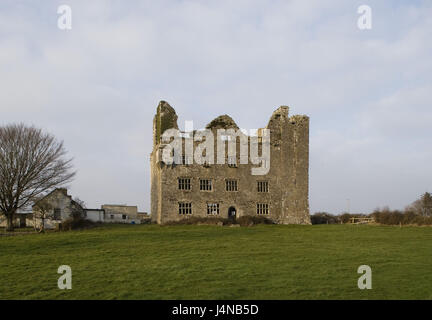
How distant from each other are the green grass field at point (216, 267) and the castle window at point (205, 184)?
1533 cm

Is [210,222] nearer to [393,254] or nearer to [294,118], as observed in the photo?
[294,118]

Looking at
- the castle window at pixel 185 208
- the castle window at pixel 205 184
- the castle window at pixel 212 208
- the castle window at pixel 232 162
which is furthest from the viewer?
the castle window at pixel 232 162

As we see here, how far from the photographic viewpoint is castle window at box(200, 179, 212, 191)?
143 ft

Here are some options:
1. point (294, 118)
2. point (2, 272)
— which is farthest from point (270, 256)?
point (294, 118)

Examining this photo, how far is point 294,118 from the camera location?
46719mm

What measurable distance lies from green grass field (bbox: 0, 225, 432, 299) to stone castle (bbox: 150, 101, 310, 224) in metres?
14.6

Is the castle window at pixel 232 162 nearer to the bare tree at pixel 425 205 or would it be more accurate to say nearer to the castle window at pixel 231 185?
the castle window at pixel 231 185

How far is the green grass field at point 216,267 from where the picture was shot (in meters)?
13.8

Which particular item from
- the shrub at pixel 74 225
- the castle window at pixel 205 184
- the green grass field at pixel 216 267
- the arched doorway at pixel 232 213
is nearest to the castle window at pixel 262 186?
the arched doorway at pixel 232 213

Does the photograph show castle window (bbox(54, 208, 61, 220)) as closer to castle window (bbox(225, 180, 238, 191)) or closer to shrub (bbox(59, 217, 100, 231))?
shrub (bbox(59, 217, 100, 231))

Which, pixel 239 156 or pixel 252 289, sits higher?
pixel 239 156

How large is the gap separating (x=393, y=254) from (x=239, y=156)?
24744 millimetres

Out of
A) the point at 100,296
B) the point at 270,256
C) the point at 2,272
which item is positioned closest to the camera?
the point at 100,296

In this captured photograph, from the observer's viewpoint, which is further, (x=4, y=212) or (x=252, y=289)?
(x=4, y=212)
